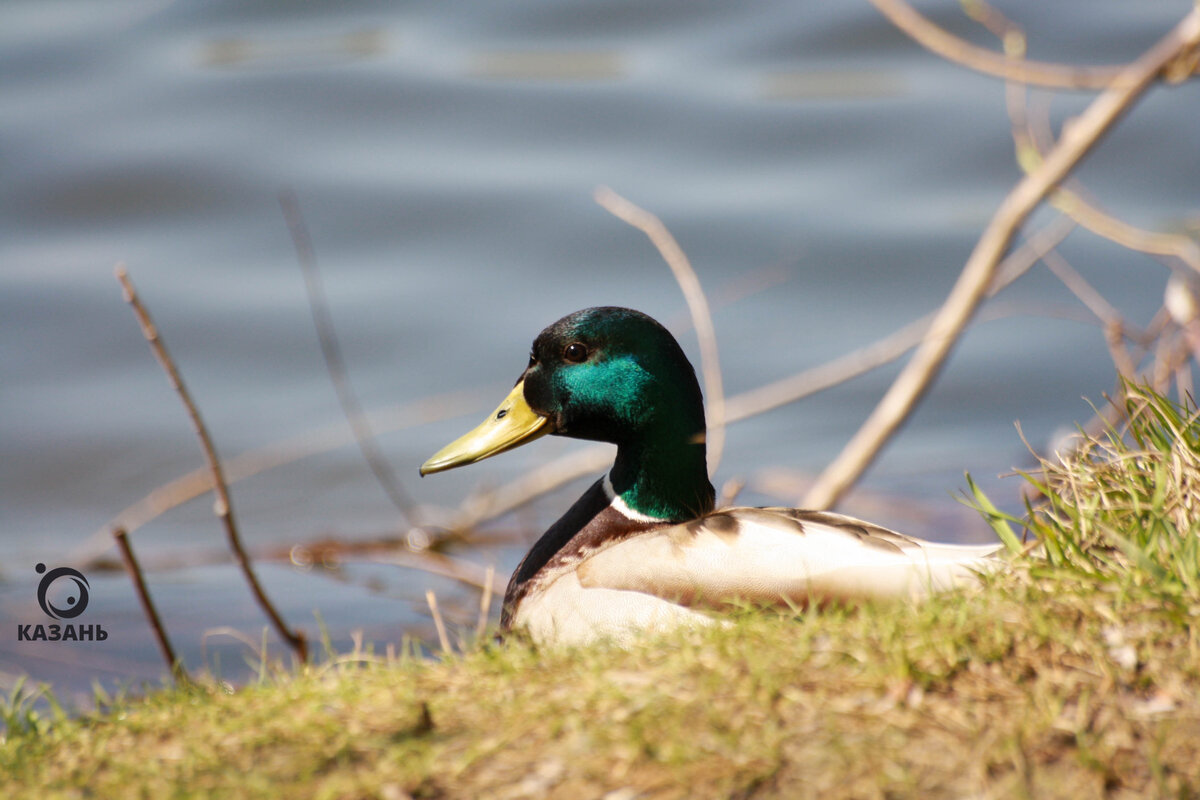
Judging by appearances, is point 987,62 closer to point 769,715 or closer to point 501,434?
point 501,434

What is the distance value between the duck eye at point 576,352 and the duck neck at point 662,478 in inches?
10.6

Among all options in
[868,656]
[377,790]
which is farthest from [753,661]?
[377,790]

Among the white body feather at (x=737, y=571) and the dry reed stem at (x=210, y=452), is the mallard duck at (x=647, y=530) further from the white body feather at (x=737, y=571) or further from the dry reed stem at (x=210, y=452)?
the dry reed stem at (x=210, y=452)

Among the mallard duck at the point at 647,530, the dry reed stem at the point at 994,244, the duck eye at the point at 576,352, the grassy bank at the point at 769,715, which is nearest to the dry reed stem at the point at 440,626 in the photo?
the mallard duck at the point at 647,530

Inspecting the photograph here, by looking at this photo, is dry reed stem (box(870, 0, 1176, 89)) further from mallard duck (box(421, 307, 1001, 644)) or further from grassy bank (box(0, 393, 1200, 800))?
grassy bank (box(0, 393, 1200, 800))

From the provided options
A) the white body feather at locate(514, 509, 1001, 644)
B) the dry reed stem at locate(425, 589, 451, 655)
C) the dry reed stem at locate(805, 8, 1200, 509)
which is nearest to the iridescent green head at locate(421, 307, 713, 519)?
the white body feather at locate(514, 509, 1001, 644)

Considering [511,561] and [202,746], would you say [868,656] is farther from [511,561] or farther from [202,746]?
[511,561]

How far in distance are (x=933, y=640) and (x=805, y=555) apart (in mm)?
736

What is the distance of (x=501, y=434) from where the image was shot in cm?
353

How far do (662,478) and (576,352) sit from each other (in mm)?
393

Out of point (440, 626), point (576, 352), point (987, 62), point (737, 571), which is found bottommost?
point (440, 626)

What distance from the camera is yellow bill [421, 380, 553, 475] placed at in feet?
11.5

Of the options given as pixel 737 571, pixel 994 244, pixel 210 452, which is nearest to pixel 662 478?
pixel 737 571

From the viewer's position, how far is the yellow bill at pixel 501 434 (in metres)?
3.52
